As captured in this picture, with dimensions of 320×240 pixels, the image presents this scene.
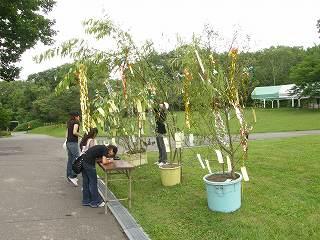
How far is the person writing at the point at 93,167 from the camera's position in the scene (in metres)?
7.61

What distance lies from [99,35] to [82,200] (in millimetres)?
3747

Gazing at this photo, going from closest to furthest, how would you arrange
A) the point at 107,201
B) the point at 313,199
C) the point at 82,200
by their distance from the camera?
the point at 313,199 → the point at 107,201 → the point at 82,200

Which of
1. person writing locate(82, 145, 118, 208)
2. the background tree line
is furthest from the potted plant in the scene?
person writing locate(82, 145, 118, 208)

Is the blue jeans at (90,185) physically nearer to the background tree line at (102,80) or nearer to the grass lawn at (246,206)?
the grass lawn at (246,206)

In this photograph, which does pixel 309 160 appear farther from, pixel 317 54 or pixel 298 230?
pixel 317 54

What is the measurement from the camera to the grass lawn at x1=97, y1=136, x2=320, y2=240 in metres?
5.80

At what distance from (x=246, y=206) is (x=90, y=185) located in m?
2.99

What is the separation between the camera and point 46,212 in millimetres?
7348

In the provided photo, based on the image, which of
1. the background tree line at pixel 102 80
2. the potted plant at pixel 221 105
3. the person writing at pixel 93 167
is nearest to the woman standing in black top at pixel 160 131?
the background tree line at pixel 102 80

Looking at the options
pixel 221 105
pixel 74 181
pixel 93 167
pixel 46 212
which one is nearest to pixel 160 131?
pixel 74 181

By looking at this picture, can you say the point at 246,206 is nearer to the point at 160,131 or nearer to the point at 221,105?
the point at 221,105

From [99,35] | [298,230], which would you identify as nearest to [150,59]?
[99,35]

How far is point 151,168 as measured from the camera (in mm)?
11133

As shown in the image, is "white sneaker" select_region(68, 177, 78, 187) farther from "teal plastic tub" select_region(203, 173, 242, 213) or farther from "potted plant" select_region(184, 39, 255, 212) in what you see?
"teal plastic tub" select_region(203, 173, 242, 213)
